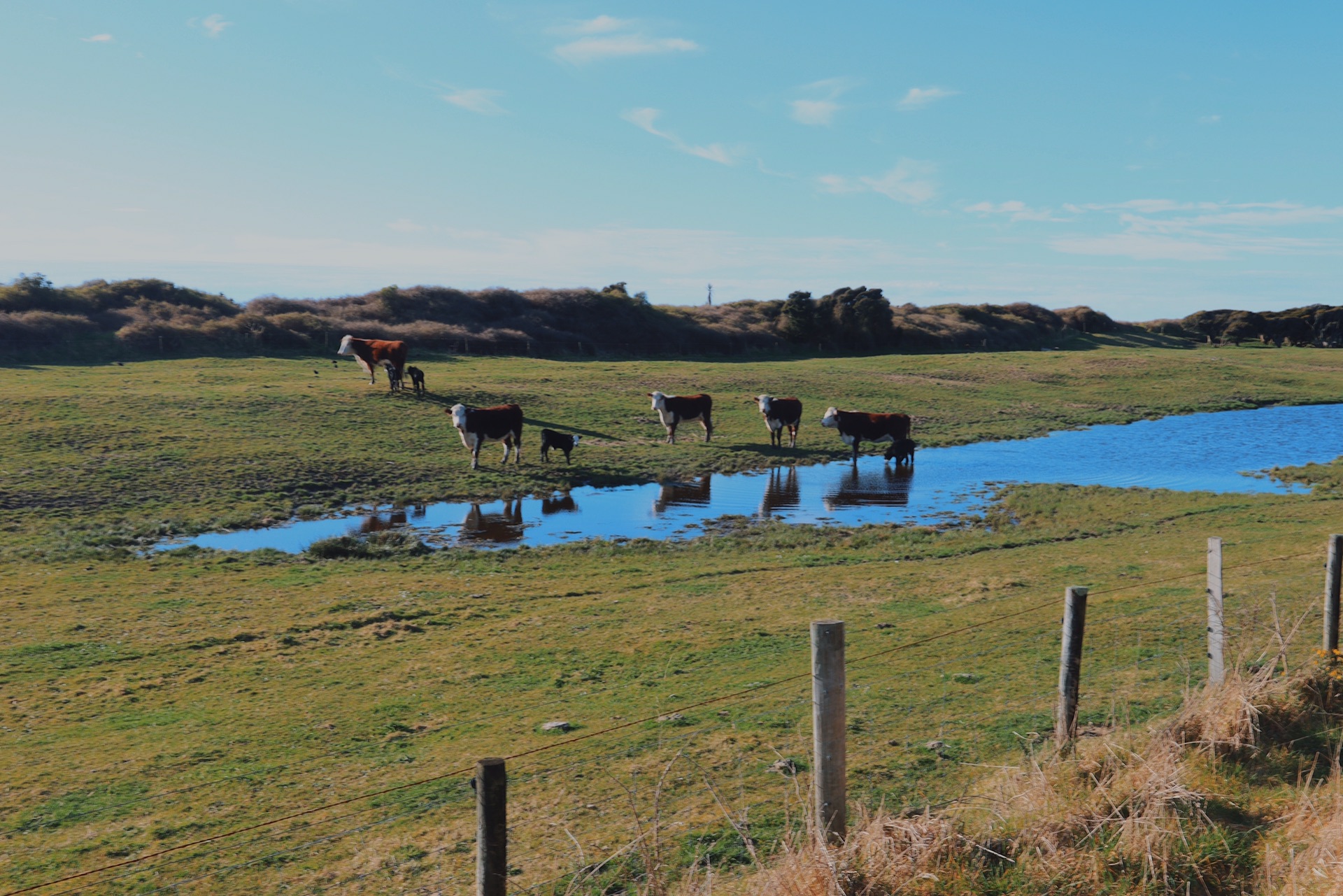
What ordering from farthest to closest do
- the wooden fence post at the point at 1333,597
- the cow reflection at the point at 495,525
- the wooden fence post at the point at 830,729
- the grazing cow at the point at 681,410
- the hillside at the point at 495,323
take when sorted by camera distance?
the hillside at the point at 495,323 < the grazing cow at the point at 681,410 < the cow reflection at the point at 495,525 < the wooden fence post at the point at 1333,597 < the wooden fence post at the point at 830,729

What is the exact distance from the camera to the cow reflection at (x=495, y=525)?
21.0 meters

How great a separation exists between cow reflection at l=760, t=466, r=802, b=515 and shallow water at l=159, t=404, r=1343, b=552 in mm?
57

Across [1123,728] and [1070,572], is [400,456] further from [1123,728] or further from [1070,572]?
[1123,728]

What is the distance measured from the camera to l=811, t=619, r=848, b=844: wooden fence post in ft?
15.9

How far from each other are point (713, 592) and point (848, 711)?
6.59m

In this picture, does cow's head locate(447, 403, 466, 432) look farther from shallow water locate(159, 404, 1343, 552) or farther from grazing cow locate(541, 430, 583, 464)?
shallow water locate(159, 404, 1343, 552)

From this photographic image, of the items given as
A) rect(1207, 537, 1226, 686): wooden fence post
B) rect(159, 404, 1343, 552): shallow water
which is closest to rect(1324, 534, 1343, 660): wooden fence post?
rect(1207, 537, 1226, 686): wooden fence post

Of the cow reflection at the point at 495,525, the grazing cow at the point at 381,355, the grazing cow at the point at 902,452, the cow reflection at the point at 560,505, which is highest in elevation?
the grazing cow at the point at 381,355

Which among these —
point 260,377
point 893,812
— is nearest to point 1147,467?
point 893,812

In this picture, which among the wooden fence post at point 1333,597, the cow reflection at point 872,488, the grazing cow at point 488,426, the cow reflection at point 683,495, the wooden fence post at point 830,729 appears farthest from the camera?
the grazing cow at point 488,426

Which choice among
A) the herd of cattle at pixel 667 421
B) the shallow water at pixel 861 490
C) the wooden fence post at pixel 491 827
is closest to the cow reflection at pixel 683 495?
the shallow water at pixel 861 490

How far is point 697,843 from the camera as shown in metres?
6.37

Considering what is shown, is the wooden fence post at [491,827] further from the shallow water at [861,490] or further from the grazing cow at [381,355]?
the grazing cow at [381,355]

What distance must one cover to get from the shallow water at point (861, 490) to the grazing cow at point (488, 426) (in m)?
4.16
